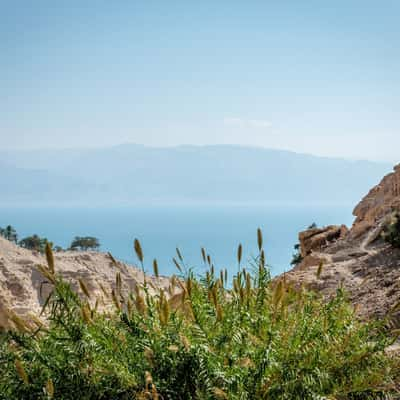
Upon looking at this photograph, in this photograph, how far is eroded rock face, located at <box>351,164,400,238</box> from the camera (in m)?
12.9

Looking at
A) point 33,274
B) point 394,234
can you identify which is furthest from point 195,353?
point 33,274

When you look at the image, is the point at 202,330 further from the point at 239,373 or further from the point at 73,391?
the point at 73,391

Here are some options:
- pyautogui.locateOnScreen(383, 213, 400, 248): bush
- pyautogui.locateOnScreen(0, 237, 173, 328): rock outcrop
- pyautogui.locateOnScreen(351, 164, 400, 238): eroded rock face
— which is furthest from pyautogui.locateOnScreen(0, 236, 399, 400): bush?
pyautogui.locateOnScreen(351, 164, 400, 238): eroded rock face

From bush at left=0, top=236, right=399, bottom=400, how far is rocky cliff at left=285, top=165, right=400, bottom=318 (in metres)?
0.41

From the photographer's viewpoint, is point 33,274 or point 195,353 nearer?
point 195,353

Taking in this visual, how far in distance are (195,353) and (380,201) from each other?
42.6ft

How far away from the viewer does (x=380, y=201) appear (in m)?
14.5

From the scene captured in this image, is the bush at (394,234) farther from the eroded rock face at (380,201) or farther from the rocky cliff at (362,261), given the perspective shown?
the eroded rock face at (380,201)

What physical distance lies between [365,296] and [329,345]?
3.70 m

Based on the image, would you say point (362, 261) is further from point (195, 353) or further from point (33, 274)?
point (33, 274)

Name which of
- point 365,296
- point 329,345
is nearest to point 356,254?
point 365,296

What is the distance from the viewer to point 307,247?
13.6 metres

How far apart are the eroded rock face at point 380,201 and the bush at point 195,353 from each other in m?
9.59

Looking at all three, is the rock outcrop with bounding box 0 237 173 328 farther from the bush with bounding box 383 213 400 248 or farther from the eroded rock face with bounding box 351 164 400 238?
the eroded rock face with bounding box 351 164 400 238
